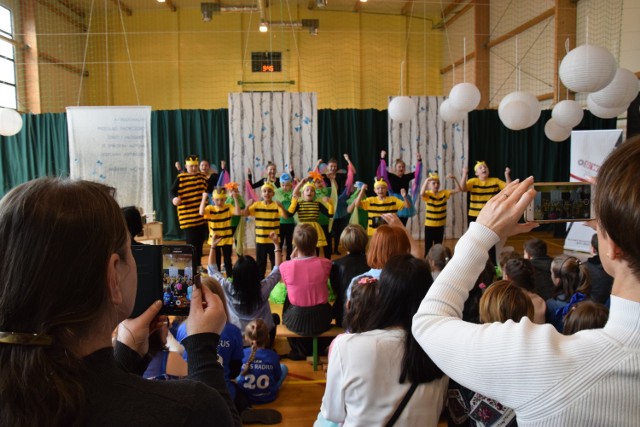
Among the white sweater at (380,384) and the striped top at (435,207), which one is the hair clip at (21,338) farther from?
the striped top at (435,207)

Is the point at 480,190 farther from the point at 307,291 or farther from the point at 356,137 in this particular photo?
the point at 307,291

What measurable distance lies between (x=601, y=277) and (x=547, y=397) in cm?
287

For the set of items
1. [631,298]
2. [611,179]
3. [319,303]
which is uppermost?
[611,179]

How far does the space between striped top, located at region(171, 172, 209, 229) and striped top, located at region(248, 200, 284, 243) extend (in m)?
0.70

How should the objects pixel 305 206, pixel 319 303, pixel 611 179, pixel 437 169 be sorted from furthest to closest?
1. pixel 437 169
2. pixel 305 206
3. pixel 319 303
4. pixel 611 179

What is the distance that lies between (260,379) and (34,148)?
8.66 meters

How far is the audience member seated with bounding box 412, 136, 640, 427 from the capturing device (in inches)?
25.3

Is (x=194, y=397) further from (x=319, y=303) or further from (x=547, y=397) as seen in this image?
(x=319, y=303)

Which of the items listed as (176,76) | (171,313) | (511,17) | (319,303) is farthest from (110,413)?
(176,76)

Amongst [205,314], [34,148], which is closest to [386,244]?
[205,314]

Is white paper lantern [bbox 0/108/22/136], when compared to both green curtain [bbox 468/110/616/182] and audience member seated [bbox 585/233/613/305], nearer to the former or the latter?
audience member seated [bbox 585/233/613/305]

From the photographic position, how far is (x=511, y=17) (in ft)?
33.9

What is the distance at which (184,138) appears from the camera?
966 centimetres

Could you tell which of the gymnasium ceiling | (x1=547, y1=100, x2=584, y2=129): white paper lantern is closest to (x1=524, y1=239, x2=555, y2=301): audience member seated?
(x1=547, y1=100, x2=584, y2=129): white paper lantern
